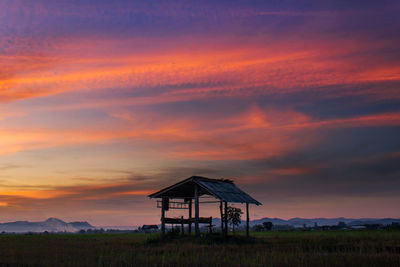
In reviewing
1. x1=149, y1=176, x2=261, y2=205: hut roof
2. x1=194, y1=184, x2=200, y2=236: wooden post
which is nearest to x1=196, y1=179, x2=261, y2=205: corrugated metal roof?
x1=149, y1=176, x2=261, y2=205: hut roof

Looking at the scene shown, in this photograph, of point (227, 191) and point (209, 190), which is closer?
point (209, 190)

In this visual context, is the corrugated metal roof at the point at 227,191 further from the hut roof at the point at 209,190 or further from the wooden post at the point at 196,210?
the wooden post at the point at 196,210

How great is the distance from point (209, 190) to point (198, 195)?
3156 mm

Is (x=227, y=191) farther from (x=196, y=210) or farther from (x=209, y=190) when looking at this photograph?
(x=196, y=210)

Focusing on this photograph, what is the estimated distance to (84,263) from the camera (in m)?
18.2

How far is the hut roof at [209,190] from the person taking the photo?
37.2 m

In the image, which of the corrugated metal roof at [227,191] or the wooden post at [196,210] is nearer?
the wooden post at [196,210]

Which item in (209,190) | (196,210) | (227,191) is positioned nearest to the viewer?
(209,190)

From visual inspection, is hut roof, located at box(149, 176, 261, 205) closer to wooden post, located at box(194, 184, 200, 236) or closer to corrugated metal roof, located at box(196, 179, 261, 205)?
corrugated metal roof, located at box(196, 179, 261, 205)

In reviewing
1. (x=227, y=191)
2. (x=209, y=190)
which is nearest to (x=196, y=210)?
(x=209, y=190)

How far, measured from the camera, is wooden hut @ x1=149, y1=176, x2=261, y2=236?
37094mm

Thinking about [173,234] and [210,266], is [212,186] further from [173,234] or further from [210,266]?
[210,266]

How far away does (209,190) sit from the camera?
3659 centimetres

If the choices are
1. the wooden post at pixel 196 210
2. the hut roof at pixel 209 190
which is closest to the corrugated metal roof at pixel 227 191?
the hut roof at pixel 209 190
